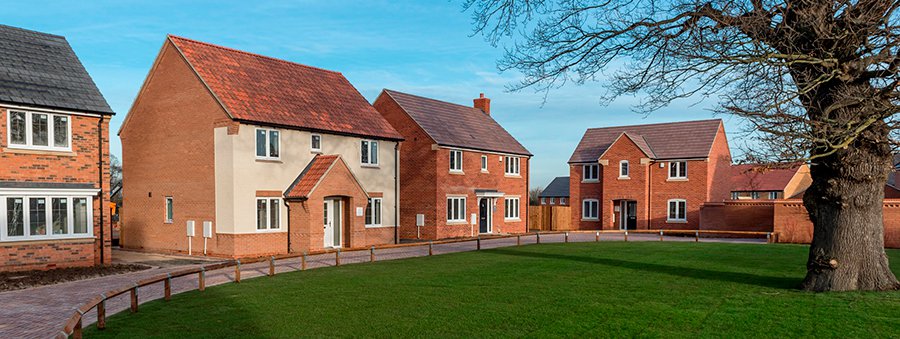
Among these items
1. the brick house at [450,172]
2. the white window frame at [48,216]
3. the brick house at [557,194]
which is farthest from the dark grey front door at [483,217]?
the brick house at [557,194]

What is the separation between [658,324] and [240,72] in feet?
72.1

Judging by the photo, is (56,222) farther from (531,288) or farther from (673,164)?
(673,164)

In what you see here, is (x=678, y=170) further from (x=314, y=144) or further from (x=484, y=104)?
(x=314, y=144)

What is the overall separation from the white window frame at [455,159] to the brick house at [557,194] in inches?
1498

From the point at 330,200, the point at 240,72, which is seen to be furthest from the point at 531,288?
the point at 240,72

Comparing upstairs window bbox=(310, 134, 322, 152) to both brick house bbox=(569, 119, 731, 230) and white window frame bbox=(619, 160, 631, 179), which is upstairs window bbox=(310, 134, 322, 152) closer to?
brick house bbox=(569, 119, 731, 230)

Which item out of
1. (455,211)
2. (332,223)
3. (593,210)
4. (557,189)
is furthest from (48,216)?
(557,189)

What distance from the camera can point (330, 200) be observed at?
91.0 ft

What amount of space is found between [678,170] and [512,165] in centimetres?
1090

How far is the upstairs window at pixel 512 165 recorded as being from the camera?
135ft

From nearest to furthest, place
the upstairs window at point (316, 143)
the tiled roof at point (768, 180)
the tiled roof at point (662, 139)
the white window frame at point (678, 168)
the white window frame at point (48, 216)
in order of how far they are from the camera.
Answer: the white window frame at point (48, 216), the upstairs window at point (316, 143), the white window frame at point (678, 168), the tiled roof at point (662, 139), the tiled roof at point (768, 180)

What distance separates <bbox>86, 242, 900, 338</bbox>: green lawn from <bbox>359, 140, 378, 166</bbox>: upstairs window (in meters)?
11.4

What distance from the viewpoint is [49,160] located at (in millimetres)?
20656

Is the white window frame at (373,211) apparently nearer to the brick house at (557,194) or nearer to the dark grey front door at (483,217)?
the dark grey front door at (483,217)
